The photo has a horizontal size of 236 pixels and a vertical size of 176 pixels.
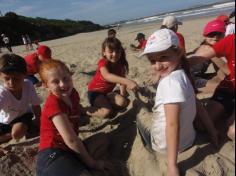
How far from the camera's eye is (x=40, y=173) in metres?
2.39

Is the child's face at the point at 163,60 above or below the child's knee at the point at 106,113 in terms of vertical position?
above

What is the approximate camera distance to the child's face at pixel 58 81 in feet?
7.90

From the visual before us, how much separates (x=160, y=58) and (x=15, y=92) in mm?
2513

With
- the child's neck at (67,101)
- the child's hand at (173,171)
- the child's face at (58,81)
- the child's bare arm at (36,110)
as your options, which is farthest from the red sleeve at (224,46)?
the child's bare arm at (36,110)

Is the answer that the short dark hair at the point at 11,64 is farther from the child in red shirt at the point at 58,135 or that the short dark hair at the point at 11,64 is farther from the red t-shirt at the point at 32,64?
the red t-shirt at the point at 32,64

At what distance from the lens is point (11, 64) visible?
3.16 metres

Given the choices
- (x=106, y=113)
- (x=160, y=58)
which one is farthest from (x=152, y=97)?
(x=160, y=58)

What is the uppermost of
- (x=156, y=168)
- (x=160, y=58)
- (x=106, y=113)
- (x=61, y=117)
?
(x=160, y=58)

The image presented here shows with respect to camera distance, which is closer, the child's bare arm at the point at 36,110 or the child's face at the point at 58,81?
the child's face at the point at 58,81

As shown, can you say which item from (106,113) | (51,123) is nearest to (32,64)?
(106,113)

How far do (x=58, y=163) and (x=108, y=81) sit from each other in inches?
71.0

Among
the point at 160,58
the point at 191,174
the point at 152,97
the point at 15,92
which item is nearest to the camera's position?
the point at 160,58

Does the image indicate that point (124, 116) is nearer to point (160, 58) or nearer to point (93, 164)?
point (93, 164)

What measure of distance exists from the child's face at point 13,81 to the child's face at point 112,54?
1.04 meters
